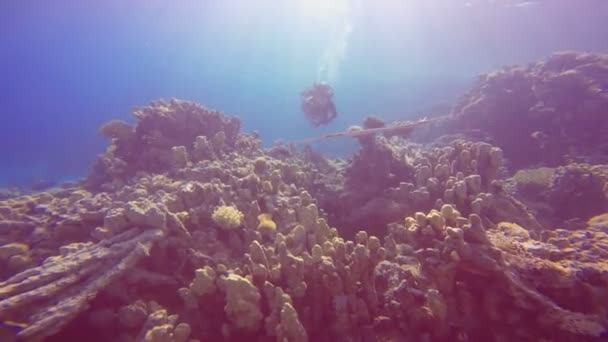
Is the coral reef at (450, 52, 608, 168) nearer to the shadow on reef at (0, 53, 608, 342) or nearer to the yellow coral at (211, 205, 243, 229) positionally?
the shadow on reef at (0, 53, 608, 342)

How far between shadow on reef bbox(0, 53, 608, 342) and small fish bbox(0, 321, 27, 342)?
28mm

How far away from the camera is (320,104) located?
14273 mm

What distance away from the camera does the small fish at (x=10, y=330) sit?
9.53 ft

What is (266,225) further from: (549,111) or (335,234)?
(549,111)

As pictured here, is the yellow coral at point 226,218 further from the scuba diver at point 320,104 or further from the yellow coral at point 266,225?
the scuba diver at point 320,104

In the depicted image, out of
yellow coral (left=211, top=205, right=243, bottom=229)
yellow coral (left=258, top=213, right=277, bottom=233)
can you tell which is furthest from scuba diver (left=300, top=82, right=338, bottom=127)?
yellow coral (left=211, top=205, right=243, bottom=229)

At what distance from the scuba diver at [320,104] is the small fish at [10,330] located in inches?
492

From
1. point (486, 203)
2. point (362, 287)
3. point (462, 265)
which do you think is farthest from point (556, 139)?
point (362, 287)

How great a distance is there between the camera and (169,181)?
6.01 m

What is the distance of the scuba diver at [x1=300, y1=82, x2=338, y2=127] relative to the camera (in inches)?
562

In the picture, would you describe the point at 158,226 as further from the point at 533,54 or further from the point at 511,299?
the point at 533,54

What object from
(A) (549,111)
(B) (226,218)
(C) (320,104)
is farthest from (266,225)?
(C) (320,104)

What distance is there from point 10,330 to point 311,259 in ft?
9.24

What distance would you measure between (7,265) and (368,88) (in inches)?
2217
